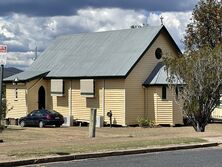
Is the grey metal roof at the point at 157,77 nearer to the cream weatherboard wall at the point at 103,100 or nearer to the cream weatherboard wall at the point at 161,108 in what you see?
the cream weatherboard wall at the point at 161,108

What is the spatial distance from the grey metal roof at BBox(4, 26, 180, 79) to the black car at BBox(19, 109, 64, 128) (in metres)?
3.66

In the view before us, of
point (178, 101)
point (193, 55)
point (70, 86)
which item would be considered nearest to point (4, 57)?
point (193, 55)

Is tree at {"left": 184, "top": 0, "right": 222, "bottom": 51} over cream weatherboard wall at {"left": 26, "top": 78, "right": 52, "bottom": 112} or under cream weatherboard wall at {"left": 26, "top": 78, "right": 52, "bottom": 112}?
over

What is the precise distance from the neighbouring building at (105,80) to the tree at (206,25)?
888 cm

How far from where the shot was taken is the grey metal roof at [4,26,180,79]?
38.1 m

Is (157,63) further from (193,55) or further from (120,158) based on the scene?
(120,158)

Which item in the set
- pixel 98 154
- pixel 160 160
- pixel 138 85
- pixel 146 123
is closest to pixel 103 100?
pixel 138 85

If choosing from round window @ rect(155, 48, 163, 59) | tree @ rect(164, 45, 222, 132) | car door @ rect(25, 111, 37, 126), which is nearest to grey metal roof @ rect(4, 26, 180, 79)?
round window @ rect(155, 48, 163, 59)

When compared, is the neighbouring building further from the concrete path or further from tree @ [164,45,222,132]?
the concrete path

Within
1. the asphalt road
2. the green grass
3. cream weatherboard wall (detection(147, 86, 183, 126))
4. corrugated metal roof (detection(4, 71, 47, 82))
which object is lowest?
the asphalt road

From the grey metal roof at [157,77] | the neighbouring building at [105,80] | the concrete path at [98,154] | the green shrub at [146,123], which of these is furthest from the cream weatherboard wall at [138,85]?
the concrete path at [98,154]

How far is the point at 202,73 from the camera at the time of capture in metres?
28.0

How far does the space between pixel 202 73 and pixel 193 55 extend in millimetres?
1092

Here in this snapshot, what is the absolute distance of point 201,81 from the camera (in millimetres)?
28000
